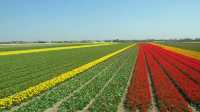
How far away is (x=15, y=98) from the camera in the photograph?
47.9 feet

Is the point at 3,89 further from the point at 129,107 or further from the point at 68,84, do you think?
the point at 129,107

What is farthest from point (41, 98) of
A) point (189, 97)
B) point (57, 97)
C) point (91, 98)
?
point (189, 97)

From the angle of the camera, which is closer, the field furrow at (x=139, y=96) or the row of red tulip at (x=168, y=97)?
the row of red tulip at (x=168, y=97)

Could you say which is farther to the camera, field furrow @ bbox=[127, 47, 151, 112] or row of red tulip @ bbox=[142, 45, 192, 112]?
field furrow @ bbox=[127, 47, 151, 112]

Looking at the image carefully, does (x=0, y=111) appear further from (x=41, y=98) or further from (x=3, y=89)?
(x=3, y=89)

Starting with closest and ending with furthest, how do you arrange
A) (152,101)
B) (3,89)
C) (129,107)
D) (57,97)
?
(129,107)
(152,101)
(57,97)
(3,89)

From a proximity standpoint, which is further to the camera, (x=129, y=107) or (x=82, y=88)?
(x=82, y=88)

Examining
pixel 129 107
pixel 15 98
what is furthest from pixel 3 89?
pixel 129 107

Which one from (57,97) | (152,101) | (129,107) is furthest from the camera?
(57,97)

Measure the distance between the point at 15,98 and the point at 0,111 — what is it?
2344 millimetres

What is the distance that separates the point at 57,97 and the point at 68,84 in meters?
4.24

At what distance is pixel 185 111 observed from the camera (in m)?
11.9

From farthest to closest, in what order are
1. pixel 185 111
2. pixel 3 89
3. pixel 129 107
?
pixel 3 89 → pixel 129 107 → pixel 185 111

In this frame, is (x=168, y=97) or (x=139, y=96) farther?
(x=139, y=96)
